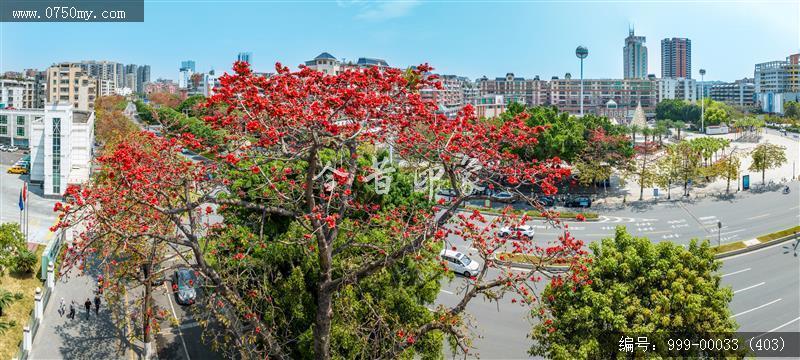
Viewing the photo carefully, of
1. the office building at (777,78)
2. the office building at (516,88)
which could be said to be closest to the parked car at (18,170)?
the office building at (516,88)

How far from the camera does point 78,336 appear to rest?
1695cm

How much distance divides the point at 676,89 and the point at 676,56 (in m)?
55.2

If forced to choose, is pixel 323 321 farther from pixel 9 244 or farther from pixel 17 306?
pixel 9 244

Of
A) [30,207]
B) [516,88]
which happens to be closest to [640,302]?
[30,207]

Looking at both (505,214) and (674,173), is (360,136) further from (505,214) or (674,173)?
(674,173)

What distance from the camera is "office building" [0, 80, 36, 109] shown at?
79.9 m

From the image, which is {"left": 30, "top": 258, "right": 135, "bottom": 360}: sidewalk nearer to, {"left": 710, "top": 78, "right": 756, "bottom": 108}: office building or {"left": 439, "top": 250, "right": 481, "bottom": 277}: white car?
{"left": 439, "top": 250, "right": 481, "bottom": 277}: white car

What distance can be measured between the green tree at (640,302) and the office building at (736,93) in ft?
456

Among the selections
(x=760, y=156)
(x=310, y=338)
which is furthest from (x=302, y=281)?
(x=760, y=156)

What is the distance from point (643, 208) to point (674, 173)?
10.6ft

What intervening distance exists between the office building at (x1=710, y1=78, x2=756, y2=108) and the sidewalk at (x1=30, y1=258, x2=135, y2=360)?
142 m

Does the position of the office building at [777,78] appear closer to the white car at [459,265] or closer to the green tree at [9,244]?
the white car at [459,265]

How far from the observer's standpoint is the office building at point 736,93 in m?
131

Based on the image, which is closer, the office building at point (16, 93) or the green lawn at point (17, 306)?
the green lawn at point (17, 306)
